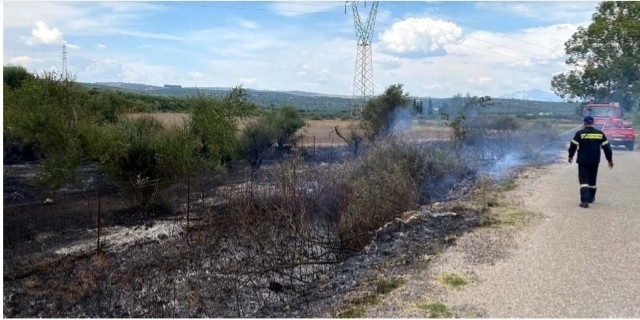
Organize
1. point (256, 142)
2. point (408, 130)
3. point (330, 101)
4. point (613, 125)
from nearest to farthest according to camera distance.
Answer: point (408, 130)
point (613, 125)
point (256, 142)
point (330, 101)

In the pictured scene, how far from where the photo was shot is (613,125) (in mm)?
33750

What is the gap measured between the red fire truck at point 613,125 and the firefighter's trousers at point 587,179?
2107 cm

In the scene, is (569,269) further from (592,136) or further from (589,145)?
(592,136)

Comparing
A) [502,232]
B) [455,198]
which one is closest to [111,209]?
[455,198]

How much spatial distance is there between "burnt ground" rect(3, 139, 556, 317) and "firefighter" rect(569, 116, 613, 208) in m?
2.40

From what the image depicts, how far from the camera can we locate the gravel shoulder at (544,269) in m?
7.75

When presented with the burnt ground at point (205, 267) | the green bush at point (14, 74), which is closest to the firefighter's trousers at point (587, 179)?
the burnt ground at point (205, 267)

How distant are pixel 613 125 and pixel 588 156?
2218cm

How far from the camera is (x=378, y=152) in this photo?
1986cm

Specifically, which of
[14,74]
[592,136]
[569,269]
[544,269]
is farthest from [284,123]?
[569,269]

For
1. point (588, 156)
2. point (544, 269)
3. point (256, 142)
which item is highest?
point (588, 156)

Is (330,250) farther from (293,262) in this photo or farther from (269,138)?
(269,138)

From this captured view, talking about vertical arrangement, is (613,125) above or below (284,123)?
above

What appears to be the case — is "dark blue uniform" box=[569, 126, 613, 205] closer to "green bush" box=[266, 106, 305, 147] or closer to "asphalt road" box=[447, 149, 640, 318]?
"asphalt road" box=[447, 149, 640, 318]
